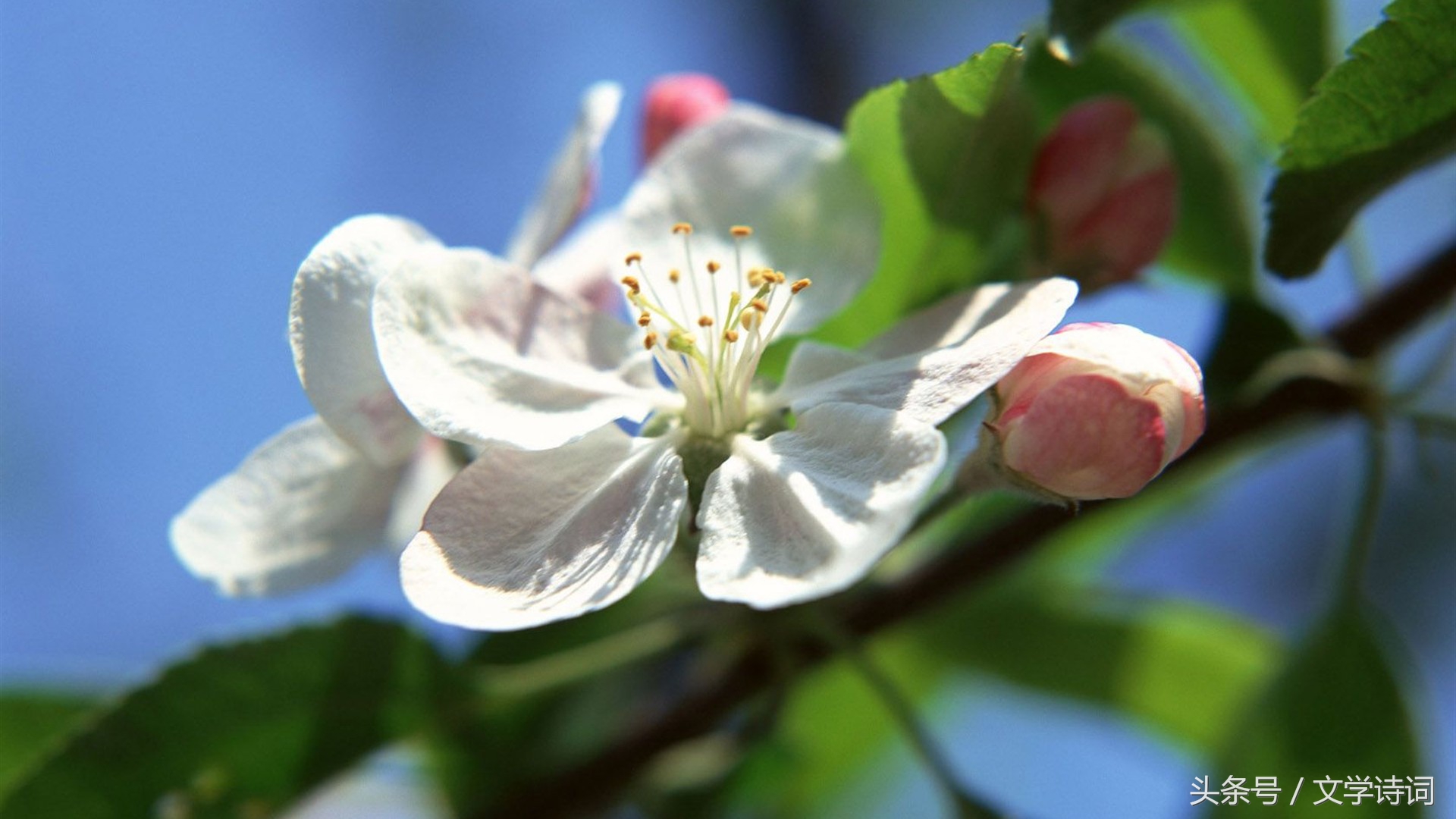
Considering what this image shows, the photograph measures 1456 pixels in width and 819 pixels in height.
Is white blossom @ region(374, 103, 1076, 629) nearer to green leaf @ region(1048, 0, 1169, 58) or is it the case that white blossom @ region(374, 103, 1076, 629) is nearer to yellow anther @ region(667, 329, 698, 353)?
yellow anther @ region(667, 329, 698, 353)

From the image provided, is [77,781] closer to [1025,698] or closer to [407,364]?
[407,364]

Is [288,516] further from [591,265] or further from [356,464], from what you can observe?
[591,265]

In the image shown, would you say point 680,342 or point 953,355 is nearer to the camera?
point 953,355

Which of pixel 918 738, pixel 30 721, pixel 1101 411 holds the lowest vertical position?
pixel 918 738

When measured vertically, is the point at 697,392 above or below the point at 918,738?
above

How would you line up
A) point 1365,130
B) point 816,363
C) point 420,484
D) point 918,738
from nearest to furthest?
point 1365,130
point 816,363
point 918,738
point 420,484

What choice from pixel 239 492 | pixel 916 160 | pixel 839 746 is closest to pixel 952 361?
pixel 916 160

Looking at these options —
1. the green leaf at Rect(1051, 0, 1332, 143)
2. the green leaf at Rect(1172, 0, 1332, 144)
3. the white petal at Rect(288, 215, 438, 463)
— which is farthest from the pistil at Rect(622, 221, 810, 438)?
the green leaf at Rect(1172, 0, 1332, 144)

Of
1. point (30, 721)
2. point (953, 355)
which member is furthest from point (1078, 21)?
point (30, 721)
